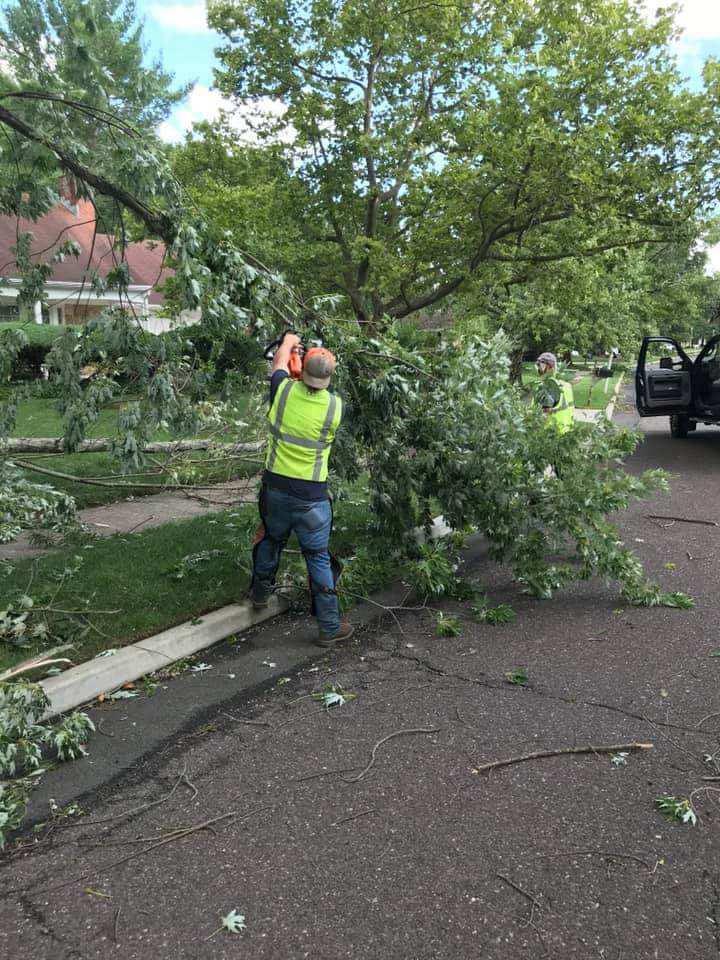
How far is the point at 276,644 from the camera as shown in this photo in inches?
211

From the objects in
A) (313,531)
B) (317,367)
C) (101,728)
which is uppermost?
(317,367)

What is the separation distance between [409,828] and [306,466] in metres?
2.60

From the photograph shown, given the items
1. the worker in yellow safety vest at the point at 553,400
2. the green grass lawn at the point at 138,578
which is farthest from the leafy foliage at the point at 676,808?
the worker in yellow safety vest at the point at 553,400

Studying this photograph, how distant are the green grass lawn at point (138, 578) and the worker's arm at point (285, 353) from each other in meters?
1.58

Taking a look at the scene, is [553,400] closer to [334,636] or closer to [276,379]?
[276,379]

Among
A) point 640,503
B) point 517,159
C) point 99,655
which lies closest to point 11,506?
point 99,655

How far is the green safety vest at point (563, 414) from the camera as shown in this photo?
6500mm

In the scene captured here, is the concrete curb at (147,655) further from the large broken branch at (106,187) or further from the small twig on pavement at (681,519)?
the small twig on pavement at (681,519)

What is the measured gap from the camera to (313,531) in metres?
5.31

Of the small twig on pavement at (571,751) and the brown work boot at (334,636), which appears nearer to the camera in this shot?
the small twig on pavement at (571,751)

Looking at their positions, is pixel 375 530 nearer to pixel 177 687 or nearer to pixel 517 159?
pixel 177 687

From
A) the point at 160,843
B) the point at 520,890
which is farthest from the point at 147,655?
the point at 520,890

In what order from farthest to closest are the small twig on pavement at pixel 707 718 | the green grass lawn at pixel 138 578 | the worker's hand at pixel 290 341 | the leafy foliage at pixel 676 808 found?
the worker's hand at pixel 290 341 → the green grass lawn at pixel 138 578 → the small twig on pavement at pixel 707 718 → the leafy foliage at pixel 676 808

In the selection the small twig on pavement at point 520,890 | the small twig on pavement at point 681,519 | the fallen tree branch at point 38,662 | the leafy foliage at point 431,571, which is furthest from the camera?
the small twig on pavement at point 681,519
